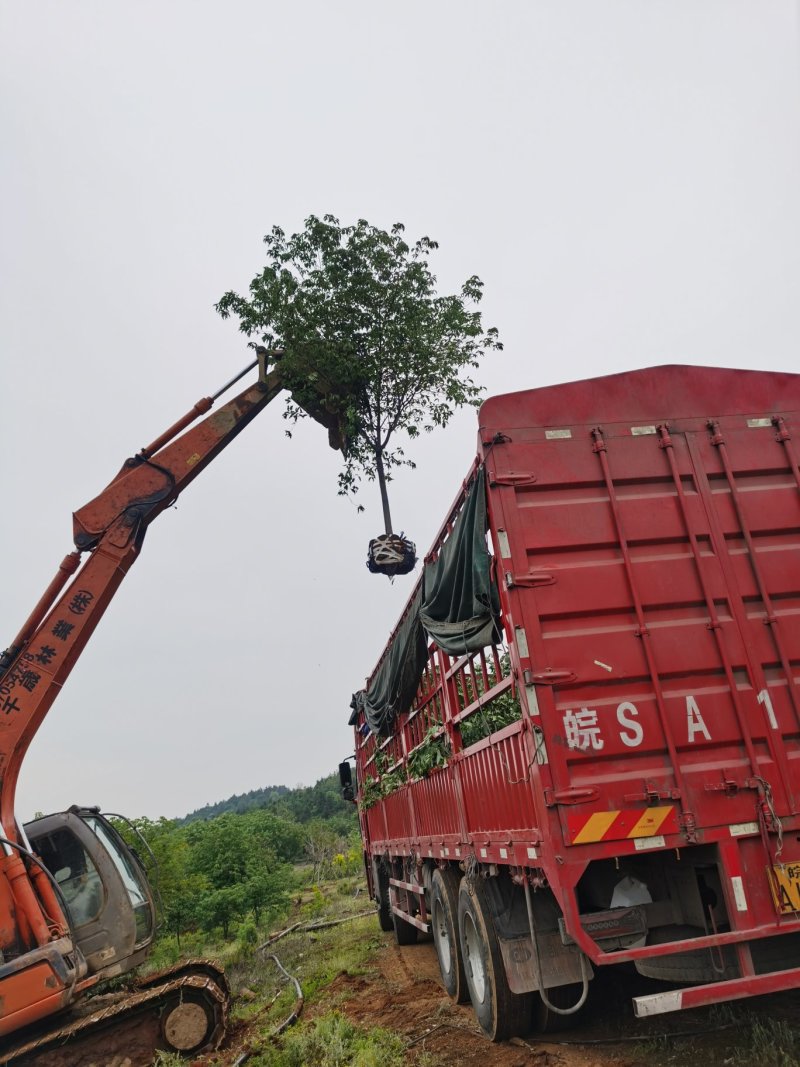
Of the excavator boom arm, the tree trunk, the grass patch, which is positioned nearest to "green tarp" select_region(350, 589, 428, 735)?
the tree trunk

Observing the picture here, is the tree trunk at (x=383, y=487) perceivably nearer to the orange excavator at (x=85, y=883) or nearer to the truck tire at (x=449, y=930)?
the orange excavator at (x=85, y=883)

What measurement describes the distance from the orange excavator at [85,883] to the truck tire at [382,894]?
175 inches

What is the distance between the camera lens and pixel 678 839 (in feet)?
13.8

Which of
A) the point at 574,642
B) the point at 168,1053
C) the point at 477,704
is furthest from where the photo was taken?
the point at 168,1053

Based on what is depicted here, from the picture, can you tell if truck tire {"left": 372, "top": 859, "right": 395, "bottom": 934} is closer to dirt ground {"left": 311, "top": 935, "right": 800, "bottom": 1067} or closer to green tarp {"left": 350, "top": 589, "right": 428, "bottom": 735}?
green tarp {"left": 350, "top": 589, "right": 428, "bottom": 735}

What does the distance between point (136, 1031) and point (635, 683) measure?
6.25 m

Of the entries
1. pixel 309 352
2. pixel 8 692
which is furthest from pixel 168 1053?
pixel 309 352

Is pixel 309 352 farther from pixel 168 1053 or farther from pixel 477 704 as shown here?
pixel 168 1053

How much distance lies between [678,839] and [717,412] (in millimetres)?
2706

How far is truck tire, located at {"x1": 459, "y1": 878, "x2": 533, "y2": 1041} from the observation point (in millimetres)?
5262

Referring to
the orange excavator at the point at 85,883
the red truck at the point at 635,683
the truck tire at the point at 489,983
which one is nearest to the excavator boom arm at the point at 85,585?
the orange excavator at the point at 85,883

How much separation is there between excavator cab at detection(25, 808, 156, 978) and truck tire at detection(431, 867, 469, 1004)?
3.11m

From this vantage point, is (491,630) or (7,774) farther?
(7,774)

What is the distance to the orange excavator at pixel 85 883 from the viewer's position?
6.80 m
